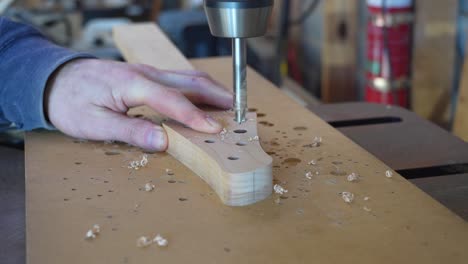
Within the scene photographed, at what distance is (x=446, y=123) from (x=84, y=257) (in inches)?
72.0

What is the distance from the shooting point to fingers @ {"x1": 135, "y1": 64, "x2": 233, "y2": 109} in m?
0.89

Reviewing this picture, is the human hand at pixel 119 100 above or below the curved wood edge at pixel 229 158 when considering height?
above

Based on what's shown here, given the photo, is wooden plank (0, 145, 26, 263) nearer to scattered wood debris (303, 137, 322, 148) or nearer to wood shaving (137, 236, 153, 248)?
wood shaving (137, 236, 153, 248)

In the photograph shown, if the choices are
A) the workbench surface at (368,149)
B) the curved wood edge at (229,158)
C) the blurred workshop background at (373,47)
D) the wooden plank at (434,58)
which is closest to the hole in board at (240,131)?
the curved wood edge at (229,158)

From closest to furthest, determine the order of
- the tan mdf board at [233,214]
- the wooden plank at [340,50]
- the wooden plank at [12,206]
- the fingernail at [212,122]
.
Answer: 1. the tan mdf board at [233,214]
2. the wooden plank at [12,206]
3. the fingernail at [212,122]
4. the wooden plank at [340,50]

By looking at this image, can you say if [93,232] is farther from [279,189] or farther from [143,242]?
[279,189]

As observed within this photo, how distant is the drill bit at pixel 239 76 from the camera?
741mm

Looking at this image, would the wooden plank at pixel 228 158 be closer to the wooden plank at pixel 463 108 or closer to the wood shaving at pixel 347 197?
the wood shaving at pixel 347 197

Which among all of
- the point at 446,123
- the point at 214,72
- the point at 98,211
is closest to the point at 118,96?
the point at 98,211

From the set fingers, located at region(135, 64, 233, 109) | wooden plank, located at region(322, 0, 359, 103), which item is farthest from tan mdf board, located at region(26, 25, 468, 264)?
wooden plank, located at region(322, 0, 359, 103)

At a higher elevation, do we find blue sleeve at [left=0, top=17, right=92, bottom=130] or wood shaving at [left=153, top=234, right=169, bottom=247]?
blue sleeve at [left=0, top=17, right=92, bottom=130]

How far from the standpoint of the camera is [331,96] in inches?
99.7

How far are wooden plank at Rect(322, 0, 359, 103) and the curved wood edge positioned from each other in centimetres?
166

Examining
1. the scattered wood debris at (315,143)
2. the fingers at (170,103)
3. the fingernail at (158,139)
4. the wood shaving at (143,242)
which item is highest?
the fingers at (170,103)
